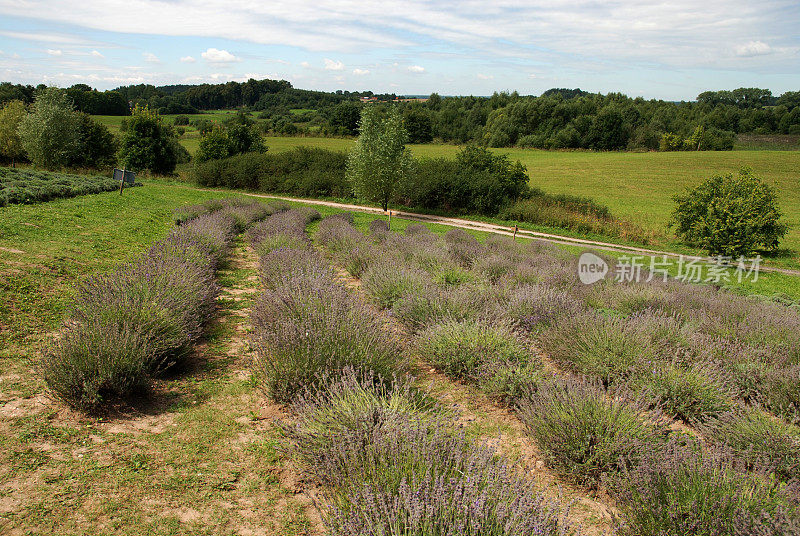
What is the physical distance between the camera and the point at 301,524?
2.92 metres

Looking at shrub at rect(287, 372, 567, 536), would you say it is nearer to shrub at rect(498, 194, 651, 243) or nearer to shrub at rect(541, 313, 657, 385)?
shrub at rect(541, 313, 657, 385)

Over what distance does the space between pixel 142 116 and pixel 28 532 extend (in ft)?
137

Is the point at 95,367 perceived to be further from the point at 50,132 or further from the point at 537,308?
the point at 50,132

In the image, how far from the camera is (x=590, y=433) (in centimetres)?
367

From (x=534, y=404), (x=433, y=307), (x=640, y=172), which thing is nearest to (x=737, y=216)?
(x=433, y=307)

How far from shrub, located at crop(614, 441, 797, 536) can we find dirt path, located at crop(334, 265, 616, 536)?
24cm

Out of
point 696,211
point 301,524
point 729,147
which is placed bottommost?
point 301,524

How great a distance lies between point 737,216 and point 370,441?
2002 cm

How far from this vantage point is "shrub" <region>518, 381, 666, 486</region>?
3.55m

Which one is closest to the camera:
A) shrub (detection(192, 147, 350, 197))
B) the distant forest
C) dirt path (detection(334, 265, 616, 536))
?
dirt path (detection(334, 265, 616, 536))

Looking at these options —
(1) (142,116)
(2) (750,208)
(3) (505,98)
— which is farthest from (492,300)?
(3) (505,98)

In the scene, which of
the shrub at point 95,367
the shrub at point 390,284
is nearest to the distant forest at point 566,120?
the shrub at point 390,284

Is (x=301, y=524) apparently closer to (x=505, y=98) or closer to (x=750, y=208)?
(x=750, y=208)

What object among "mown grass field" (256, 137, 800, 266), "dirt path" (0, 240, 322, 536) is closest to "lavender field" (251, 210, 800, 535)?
"dirt path" (0, 240, 322, 536)
